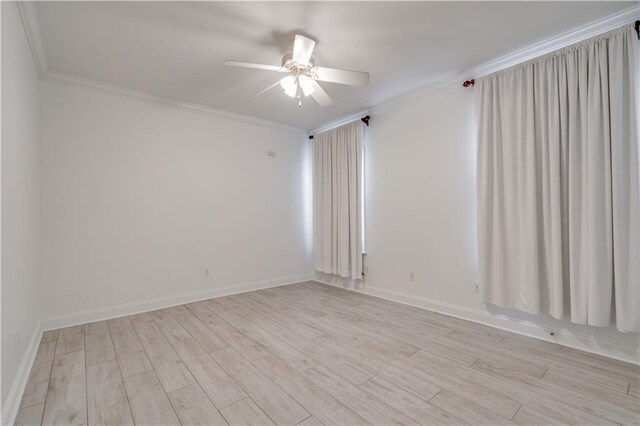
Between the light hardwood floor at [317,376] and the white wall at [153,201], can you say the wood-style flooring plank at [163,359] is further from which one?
the white wall at [153,201]

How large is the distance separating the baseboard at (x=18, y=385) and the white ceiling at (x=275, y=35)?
2602 millimetres

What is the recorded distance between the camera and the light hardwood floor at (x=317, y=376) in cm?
170

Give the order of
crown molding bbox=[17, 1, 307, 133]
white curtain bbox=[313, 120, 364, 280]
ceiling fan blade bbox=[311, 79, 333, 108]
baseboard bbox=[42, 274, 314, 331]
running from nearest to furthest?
crown molding bbox=[17, 1, 307, 133] < ceiling fan blade bbox=[311, 79, 333, 108] < baseboard bbox=[42, 274, 314, 331] < white curtain bbox=[313, 120, 364, 280]

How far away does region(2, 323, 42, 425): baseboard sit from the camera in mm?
1613

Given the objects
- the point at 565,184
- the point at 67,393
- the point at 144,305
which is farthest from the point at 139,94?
the point at 565,184

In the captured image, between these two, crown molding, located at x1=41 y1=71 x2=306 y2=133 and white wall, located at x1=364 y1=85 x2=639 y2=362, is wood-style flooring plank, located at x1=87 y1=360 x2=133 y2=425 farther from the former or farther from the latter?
white wall, located at x1=364 y1=85 x2=639 y2=362

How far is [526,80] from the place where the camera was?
2.75m

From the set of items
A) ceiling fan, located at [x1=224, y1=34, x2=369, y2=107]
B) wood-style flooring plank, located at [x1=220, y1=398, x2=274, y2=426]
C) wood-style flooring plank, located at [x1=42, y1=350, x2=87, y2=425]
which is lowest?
wood-style flooring plank, located at [x1=220, y1=398, x2=274, y2=426]

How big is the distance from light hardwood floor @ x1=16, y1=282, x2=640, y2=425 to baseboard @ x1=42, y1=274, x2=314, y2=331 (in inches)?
5.0

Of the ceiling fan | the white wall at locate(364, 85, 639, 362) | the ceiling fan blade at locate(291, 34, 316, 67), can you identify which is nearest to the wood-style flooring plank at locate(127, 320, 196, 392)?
the ceiling fan

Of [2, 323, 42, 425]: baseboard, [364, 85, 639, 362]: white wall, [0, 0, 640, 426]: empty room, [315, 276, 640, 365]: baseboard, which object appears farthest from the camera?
[364, 85, 639, 362]: white wall

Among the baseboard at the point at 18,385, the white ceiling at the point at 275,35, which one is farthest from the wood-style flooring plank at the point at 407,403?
the white ceiling at the point at 275,35

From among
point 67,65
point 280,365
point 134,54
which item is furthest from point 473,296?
point 67,65

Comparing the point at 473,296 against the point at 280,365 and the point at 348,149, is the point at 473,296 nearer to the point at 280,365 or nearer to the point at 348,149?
the point at 280,365
